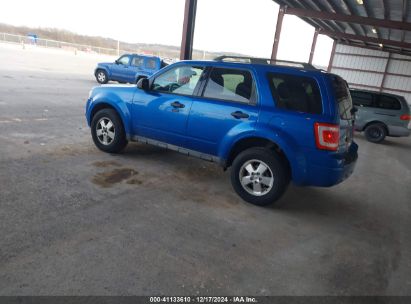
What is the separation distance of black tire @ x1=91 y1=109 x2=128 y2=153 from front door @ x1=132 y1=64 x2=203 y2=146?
0.34 metres

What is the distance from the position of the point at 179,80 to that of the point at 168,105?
0.42 m

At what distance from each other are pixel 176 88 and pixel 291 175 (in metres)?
2.13

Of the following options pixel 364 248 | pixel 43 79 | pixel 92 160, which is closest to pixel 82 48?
pixel 43 79

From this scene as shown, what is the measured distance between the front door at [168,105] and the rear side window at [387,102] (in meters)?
8.92

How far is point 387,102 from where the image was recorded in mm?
11719

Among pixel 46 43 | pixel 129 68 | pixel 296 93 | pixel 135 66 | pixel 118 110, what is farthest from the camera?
pixel 46 43

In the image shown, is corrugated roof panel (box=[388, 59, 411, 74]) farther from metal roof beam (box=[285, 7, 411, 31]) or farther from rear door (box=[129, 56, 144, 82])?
rear door (box=[129, 56, 144, 82])

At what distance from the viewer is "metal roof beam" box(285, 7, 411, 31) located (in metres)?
16.1

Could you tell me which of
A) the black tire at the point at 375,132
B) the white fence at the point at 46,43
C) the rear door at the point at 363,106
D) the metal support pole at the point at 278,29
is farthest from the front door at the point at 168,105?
the white fence at the point at 46,43

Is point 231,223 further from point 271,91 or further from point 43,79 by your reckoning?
point 43,79

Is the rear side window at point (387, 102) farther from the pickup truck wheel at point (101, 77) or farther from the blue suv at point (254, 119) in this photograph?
the pickup truck wheel at point (101, 77)

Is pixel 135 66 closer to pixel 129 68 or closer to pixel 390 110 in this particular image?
pixel 129 68

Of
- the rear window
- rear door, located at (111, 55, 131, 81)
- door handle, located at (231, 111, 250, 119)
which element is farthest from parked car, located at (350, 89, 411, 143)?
rear door, located at (111, 55, 131, 81)

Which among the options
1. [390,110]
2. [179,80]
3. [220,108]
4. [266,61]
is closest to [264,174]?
[220,108]
